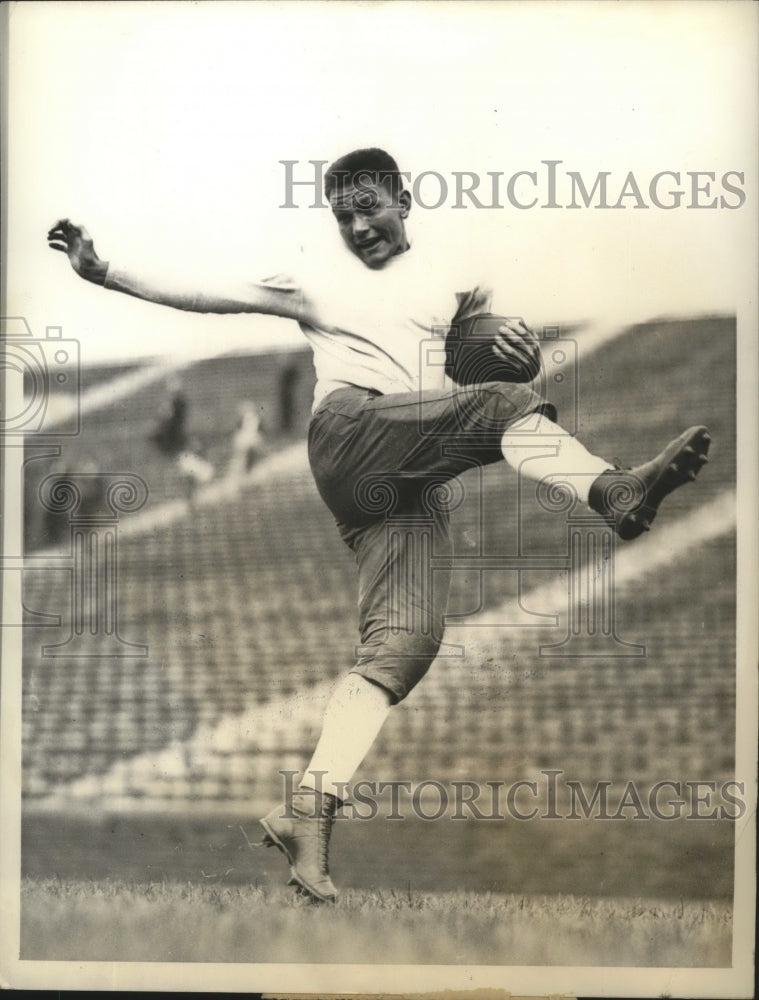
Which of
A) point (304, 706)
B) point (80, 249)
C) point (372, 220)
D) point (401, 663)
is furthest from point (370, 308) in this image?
point (304, 706)

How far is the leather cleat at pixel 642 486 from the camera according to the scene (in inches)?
91.8

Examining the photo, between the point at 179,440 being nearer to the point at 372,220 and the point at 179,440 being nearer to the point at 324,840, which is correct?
the point at 372,220

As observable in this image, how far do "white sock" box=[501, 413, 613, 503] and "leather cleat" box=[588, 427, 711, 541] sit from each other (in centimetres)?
3

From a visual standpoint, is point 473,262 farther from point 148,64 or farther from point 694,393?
point 148,64

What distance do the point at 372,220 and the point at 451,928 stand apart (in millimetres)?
1632

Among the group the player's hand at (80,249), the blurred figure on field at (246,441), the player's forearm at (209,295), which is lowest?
the blurred figure on field at (246,441)

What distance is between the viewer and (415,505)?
7.69ft

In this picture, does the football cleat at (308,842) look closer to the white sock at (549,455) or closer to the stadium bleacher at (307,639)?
the stadium bleacher at (307,639)

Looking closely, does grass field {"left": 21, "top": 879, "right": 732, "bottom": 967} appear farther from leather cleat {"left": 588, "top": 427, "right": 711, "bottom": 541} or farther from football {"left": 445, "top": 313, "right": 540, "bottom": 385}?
football {"left": 445, "top": 313, "right": 540, "bottom": 385}

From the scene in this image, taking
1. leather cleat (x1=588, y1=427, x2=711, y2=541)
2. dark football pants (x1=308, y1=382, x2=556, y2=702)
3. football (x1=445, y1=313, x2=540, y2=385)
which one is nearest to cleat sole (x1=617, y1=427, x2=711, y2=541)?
leather cleat (x1=588, y1=427, x2=711, y2=541)

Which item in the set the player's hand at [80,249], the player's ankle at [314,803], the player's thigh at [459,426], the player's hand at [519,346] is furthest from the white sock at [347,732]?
the player's hand at [80,249]

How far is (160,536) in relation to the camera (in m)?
2.38

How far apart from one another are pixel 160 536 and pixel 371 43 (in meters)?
1.24

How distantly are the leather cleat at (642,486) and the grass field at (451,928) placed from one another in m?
0.86
